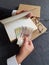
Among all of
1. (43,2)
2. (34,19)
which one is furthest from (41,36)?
(43,2)

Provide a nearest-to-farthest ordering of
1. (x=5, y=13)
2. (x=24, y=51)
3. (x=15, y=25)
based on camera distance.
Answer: (x=24, y=51), (x=15, y=25), (x=5, y=13)

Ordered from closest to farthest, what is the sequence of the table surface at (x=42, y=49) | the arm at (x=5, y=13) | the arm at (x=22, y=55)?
the arm at (x=22, y=55) → the table surface at (x=42, y=49) → the arm at (x=5, y=13)

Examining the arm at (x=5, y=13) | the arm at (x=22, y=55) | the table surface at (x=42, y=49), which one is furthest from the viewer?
the arm at (x=5, y=13)

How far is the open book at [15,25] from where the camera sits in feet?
3.82

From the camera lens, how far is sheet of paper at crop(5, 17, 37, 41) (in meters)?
1.16

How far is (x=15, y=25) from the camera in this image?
1230mm

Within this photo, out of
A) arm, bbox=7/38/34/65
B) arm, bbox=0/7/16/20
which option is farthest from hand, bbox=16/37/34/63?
arm, bbox=0/7/16/20

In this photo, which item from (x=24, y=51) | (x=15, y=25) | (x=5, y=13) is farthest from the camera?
(x=5, y=13)

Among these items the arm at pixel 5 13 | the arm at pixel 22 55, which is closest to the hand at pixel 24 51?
the arm at pixel 22 55

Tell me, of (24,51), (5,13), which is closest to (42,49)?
(24,51)

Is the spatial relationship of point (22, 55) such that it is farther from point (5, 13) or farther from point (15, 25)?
point (5, 13)

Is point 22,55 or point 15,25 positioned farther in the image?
point 15,25

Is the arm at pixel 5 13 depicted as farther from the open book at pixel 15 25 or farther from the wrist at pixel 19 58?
the wrist at pixel 19 58

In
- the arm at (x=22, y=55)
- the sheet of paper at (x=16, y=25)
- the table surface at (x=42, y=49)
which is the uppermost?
the sheet of paper at (x=16, y=25)
